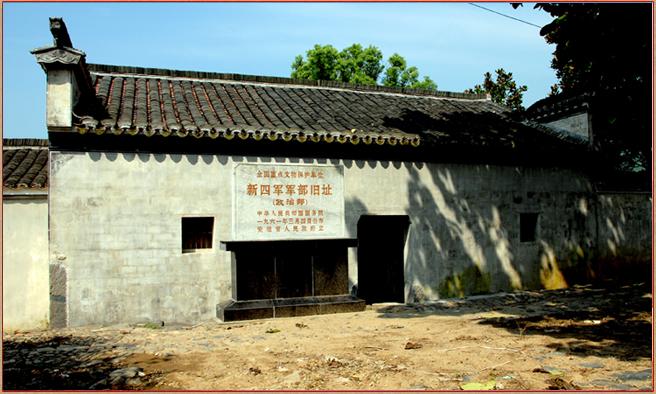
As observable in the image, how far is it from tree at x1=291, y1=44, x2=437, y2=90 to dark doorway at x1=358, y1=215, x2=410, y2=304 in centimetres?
1862

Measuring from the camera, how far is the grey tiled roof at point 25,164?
30.5 feet

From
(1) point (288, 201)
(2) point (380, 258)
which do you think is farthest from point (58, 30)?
(2) point (380, 258)

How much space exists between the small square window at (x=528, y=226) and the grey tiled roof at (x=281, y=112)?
1795 mm

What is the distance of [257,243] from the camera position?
360 inches

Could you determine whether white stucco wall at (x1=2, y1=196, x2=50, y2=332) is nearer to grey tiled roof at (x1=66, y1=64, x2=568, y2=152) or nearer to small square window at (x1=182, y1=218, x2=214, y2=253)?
grey tiled roof at (x1=66, y1=64, x2=568, y2=152)

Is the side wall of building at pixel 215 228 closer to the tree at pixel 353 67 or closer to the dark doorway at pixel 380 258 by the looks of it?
the dark doorway at pixel 380 258

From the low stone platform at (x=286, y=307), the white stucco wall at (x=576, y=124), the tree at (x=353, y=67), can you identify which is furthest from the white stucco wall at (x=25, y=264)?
the tree at (x=353, y=67)

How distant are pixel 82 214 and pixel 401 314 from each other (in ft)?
19.0

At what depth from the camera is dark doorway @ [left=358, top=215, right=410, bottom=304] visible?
11172 millimetres

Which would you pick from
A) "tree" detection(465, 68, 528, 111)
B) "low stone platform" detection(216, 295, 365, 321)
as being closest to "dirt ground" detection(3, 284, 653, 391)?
"low stone platform" detection(216, 295, 365, 321)

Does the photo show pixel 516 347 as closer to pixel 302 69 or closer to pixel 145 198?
pixel 145 198

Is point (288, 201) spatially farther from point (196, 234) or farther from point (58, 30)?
point (58, 30)

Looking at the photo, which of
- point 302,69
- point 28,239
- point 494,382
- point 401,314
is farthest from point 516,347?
point 302,69

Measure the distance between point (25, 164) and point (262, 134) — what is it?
15.3 feet
